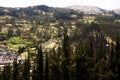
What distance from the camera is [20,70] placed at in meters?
101

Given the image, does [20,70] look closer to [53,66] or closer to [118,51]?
[53,66]

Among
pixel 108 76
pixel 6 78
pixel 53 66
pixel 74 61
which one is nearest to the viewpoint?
pixel 108 76

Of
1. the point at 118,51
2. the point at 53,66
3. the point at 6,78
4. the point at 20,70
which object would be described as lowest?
the point at 6,78

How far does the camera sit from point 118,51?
74.1m

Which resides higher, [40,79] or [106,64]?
[106,64]

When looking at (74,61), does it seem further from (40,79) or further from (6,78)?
(6,78)

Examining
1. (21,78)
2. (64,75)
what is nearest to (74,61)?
(64,75)

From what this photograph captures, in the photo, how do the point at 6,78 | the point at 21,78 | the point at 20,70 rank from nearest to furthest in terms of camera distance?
the point at 21,78, the point at 20,70, the point at 6,78

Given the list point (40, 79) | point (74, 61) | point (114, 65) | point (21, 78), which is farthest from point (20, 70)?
point (114, 65)

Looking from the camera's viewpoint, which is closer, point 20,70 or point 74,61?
point 74,61

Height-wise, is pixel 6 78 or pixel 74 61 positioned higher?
pixel 74 61

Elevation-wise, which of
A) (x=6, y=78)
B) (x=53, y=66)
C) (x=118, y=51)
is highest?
(x=118, y=51)

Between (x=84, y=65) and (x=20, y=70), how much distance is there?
35660 mm

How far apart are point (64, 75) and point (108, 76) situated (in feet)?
41.5
